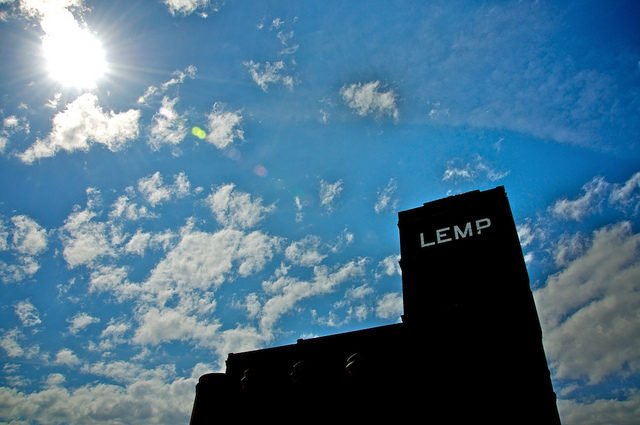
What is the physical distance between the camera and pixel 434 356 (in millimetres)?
16906

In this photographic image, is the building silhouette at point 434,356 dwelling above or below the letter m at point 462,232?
below

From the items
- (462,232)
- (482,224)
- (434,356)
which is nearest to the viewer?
(434,356)

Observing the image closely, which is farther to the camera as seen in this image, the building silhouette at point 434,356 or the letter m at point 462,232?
the letter m at point 462,232

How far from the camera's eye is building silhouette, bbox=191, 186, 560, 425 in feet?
52.4

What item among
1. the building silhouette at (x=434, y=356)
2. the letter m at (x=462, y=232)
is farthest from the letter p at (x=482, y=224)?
the letter m at (x=462, y=232)

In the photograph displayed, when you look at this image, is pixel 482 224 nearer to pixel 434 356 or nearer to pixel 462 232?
pixel 462 232

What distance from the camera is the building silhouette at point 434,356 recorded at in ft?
52.4

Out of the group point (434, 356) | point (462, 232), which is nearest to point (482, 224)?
point (462, 232)

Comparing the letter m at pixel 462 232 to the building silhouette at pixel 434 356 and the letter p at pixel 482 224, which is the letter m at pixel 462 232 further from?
the letter p at pixel 482 224

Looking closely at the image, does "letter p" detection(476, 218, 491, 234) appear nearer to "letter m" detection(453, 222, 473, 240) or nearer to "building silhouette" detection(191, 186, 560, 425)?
"building silhouette" detection(191, 186, 560, 425)

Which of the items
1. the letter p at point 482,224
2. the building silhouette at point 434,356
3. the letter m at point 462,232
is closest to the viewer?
the building silhouette at point 434,356

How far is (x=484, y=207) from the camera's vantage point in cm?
2286

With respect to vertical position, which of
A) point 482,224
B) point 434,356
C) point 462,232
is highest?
point 482,224

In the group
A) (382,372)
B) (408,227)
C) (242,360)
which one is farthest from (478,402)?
(242,360)
